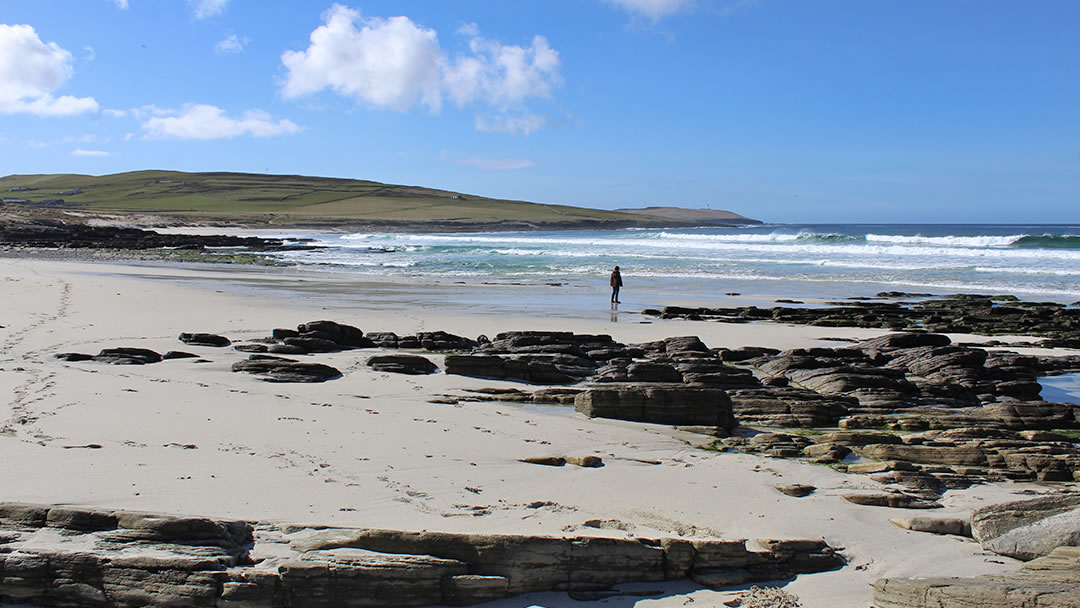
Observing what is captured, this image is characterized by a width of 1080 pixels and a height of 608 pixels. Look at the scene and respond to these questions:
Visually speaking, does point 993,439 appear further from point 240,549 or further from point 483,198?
point 483,198

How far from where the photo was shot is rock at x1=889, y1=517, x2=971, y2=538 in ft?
18.3

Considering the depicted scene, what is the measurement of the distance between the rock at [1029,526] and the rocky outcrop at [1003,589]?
16.0 inches

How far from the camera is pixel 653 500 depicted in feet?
20.1

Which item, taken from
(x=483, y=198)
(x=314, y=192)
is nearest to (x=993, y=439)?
(x=314, y=192)

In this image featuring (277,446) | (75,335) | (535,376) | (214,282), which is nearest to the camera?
(277,446)

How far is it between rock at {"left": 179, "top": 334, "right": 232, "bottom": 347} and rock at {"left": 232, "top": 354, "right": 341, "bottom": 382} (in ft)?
7.37

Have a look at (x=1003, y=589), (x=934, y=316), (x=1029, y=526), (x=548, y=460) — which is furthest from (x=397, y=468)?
(x=934, y=316)

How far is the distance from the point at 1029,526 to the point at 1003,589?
4.68 ft

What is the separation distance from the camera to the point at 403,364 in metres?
11.5

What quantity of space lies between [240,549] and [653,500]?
9.50 feet

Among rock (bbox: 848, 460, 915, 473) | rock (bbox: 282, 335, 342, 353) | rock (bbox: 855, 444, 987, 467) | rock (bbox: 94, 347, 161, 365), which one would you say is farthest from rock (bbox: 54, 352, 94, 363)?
rock (bbox: 855, 444, 987, 467)

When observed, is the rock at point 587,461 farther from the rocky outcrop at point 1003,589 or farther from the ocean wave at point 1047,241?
the ocean wave at point 1047,241

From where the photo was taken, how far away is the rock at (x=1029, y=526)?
197 inches

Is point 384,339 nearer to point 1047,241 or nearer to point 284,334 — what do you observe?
point 284,334
